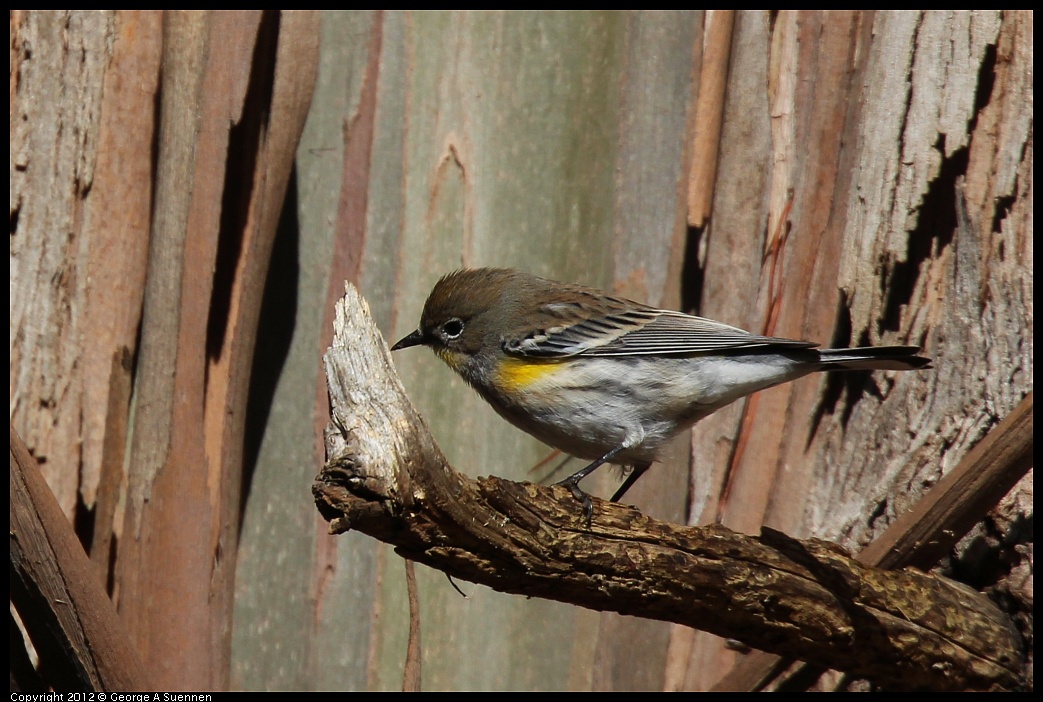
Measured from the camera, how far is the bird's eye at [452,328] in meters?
4.32

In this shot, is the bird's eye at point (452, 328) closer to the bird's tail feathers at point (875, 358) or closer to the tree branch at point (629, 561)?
the tree branch at point (629, 561)

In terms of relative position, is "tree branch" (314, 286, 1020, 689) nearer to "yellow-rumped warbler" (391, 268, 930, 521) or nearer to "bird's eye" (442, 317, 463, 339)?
"yellow-rumped warbler" (391, 268, 930, 521)

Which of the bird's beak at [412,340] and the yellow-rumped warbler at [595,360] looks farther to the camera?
the bird's beak at [412,340]

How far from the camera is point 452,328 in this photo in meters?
4.36

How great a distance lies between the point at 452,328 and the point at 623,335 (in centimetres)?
75

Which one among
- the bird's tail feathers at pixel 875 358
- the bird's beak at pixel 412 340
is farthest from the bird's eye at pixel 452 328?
the bird's tail feathers at pixel 875 358

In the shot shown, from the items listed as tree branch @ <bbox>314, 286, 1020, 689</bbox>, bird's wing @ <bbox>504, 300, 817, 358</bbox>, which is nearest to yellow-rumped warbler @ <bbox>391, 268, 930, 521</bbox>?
bird's wing @ <bbox>504, 300, 817, 358</bbox>

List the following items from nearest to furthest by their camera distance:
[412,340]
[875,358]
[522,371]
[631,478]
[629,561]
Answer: [629,561]
[875,358]
[522,371]
[412,340]
[631,478]

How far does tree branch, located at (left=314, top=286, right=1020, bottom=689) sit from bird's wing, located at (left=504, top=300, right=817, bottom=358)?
941mm

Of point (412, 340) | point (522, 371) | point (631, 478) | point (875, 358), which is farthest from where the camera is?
point (631, 478)

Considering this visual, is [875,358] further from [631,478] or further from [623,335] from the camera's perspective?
[631,478]

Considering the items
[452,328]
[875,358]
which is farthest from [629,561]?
[452,328]

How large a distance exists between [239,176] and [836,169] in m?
2.55

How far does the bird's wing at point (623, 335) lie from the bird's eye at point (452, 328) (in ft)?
0.77
